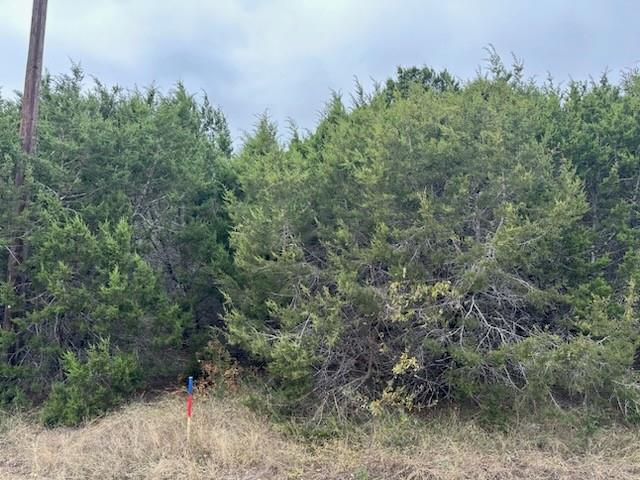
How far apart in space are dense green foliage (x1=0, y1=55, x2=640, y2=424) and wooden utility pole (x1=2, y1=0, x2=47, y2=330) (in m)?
0.14

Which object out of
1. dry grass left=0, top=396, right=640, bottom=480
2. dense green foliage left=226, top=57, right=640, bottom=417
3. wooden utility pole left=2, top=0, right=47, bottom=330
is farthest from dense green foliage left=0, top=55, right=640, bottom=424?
dry grass left=0, top=396, right=640, bottom=480

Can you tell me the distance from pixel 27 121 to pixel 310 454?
5176mm

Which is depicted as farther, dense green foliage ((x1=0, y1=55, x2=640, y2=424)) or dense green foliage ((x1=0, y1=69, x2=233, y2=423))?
dense green foliage ((x1=0, y1=69, x2=233, y2=423))

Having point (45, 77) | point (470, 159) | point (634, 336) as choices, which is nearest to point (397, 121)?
point (470, 159)

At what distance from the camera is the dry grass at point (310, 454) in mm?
4562

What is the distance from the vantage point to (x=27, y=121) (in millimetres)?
6508

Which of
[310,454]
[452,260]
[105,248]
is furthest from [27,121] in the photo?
[452,260]

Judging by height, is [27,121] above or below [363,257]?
above

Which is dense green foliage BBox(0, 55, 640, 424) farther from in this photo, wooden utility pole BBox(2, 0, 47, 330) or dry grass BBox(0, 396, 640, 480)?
dry grass BBox(0, 396, 640, 480)

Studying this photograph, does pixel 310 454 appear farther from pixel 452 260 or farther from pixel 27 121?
pixel 27 121

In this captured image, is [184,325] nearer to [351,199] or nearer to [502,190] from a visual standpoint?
[351,199]

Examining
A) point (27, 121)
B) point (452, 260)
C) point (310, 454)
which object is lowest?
point (310, 454)

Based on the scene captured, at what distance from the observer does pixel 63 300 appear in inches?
232

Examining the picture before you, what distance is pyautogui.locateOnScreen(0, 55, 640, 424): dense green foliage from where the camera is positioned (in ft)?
16.8
